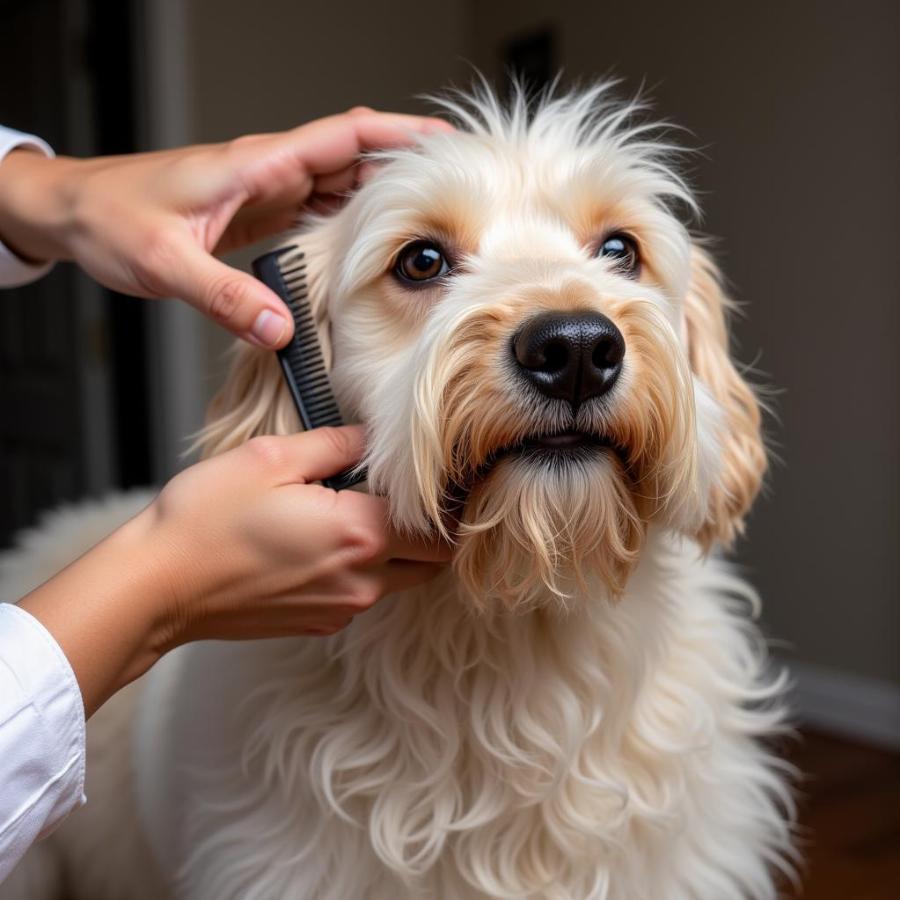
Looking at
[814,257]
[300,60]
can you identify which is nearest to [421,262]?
[814,257]

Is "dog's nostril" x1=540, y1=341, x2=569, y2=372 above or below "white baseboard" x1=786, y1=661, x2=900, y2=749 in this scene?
above

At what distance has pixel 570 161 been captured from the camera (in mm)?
1026

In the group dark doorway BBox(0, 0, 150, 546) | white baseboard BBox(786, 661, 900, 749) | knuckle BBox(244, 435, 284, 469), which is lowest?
white baseboard BBox(786, 661, 900, 749)

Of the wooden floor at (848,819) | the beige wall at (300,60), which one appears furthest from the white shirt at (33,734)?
the beige wall at (300,60)

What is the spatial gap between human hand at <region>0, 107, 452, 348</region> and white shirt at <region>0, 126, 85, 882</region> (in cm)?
35

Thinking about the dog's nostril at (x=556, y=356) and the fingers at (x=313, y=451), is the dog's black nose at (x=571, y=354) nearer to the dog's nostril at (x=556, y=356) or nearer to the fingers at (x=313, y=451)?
the dog's nostril at (x=556, y=356)

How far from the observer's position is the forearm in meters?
0.76

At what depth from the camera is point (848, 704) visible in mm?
2947

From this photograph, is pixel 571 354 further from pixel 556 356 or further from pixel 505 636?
pixel 505 636

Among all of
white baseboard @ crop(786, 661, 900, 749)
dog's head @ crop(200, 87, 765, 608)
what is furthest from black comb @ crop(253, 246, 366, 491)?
white baseboard @ crop(786, 661, 900, 749)

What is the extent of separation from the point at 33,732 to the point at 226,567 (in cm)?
19

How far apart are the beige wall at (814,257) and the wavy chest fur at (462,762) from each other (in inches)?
73.4

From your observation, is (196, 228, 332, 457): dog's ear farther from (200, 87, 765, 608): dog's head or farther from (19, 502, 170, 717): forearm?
(19, 502, 170, 717): forearm

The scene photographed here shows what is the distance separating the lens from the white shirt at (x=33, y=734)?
2.32ft
